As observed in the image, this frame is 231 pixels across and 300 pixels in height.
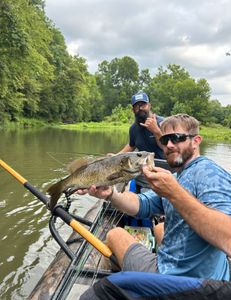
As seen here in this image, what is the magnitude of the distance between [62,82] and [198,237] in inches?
1877

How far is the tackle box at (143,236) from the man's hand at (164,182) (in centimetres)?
214

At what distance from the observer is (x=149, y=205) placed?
10.8 feet

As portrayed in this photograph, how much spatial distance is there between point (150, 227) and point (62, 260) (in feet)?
4.89

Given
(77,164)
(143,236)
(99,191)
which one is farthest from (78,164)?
(143,236)

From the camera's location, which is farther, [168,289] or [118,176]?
[118,176]

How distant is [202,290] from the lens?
74.9 inches

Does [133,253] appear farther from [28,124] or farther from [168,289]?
[28,124]

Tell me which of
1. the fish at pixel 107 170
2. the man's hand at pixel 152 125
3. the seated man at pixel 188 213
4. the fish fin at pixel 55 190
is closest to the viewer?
the seated man at pixel 188 213

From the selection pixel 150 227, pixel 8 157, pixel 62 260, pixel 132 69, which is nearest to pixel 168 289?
pixel 62 260

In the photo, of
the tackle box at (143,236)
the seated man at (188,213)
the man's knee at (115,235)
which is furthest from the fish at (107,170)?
the tackle box at (143,236)

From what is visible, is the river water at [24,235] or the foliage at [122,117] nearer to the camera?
the river water at [24,235]

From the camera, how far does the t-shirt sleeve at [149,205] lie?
3277 millimetres

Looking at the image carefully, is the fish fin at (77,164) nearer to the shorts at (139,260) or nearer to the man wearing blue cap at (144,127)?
the shorts at (139,260)

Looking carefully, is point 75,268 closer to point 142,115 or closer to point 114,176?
point 114,176
